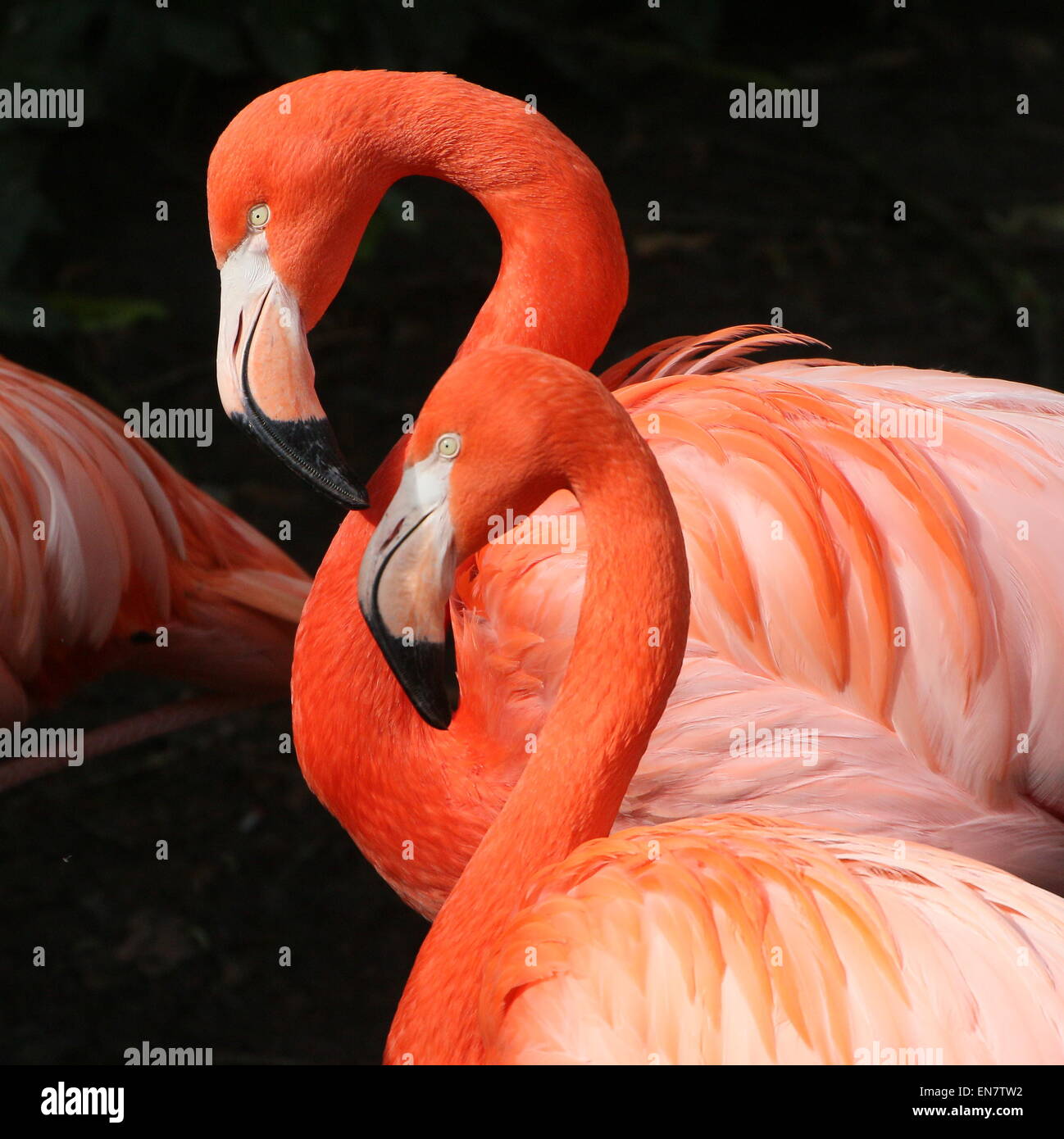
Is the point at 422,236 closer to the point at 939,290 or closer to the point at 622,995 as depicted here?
the point at 939,290

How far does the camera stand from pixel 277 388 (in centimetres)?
224

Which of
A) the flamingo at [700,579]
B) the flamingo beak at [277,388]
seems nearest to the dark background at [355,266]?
the flamingo at [700,579]

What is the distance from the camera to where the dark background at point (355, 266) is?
3203mm

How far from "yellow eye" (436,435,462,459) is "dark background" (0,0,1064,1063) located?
1667mm

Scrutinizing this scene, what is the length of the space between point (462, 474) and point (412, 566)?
0.42 ft

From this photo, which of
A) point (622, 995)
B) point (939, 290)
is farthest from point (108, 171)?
point (622, 995)

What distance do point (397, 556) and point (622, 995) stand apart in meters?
0.57

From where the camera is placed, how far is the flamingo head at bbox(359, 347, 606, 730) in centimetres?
174
